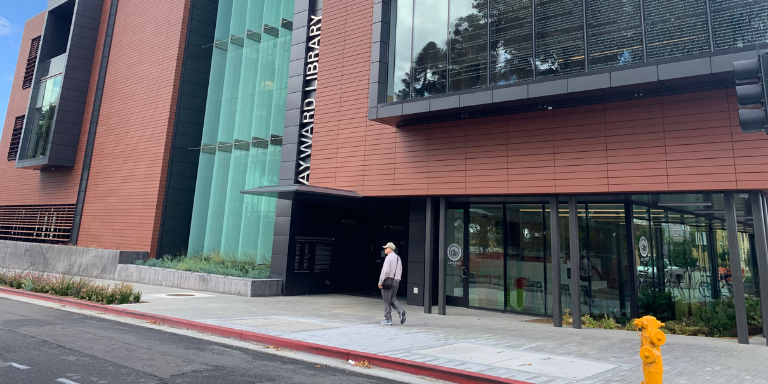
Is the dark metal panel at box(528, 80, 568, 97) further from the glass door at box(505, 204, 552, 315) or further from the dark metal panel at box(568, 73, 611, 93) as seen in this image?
the glass door at box(505, 204, 552, 315)

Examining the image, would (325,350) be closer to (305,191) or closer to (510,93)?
(305,191)

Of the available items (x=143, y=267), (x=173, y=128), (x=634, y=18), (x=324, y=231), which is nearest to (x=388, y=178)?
(x=324, y=231)

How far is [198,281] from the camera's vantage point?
17.2m

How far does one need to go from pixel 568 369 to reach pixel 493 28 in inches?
357

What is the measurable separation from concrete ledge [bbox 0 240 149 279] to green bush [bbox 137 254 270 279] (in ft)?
5.02

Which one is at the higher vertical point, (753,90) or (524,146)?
(524,146)

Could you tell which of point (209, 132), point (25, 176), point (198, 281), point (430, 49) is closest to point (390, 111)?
point (430, 49)

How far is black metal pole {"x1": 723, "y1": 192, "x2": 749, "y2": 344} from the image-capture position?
9453 millimetres

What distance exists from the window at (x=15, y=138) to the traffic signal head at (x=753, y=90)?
41036mm

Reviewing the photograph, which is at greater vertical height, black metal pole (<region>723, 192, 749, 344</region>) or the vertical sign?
the vertical sign

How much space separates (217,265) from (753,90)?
57.7ft

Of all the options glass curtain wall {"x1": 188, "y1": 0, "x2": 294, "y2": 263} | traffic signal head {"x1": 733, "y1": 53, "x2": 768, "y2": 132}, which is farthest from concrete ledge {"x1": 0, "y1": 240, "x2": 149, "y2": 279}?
traffic signal head {"x1": 733, "y1": 53, "x2": 768, "y2": 132}

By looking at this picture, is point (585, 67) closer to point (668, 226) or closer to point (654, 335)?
point (668, 226)

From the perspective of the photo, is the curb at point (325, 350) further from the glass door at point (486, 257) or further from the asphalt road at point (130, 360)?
the glass door at point (486, 257)
